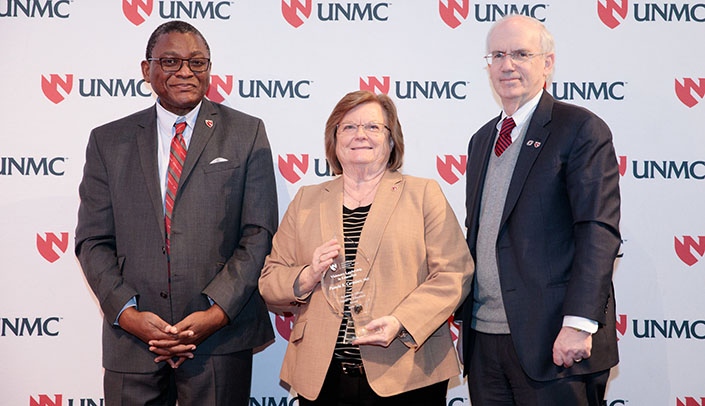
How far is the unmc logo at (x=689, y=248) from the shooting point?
3703mm

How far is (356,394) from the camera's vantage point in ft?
8.63

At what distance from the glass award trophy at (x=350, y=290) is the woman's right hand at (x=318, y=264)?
3 cm

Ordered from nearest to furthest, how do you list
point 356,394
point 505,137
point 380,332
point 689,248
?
point 380,332 < point 356,394 < point 505,137 < point 689,248

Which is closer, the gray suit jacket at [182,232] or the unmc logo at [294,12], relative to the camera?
the gray suit jacket at [182,232]

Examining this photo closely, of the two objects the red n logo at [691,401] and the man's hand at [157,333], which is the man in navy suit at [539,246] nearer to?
the man's hand at [157,333]

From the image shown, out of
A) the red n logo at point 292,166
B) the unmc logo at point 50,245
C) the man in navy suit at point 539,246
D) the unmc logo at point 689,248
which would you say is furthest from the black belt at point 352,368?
the unmc logo at point 689,248

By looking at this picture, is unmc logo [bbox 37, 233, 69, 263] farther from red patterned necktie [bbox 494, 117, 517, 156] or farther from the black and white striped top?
red patterned necktie [bbox 494, 117, 517, 156]

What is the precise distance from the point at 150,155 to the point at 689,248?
277 cm

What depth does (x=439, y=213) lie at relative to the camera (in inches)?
109

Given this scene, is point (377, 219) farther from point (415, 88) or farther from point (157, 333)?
point (415, 88)

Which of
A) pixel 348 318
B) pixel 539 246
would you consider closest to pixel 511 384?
pixel 539 246

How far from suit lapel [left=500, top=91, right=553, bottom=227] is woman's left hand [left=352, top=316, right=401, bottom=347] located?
55cm

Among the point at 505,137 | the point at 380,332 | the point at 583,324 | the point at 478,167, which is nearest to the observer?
the point at 583,324

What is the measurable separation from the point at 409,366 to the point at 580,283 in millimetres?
704
